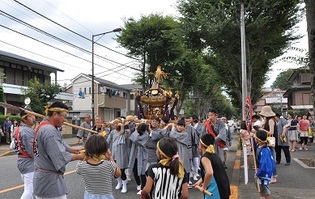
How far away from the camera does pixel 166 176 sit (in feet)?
12.6

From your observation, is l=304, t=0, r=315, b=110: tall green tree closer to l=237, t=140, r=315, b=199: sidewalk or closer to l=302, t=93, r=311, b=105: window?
l=237, t=140, r=315, b=199: sidewalk

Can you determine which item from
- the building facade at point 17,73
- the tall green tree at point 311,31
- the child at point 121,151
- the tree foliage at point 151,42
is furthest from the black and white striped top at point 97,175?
the building facade at point 17,73

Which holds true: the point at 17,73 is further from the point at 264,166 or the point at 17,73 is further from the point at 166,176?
the point at 166,176

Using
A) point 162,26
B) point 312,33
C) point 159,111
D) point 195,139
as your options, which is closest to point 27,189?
point 195,139

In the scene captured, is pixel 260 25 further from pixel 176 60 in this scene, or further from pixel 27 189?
pixel 176 60

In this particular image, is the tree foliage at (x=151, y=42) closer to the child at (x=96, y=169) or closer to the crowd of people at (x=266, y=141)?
the crowd of people at (x=266, y=141)

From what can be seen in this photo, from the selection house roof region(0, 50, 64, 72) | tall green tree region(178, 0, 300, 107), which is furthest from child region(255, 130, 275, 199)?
house roof region(0, 50, 64, 72)

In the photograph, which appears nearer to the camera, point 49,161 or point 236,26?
point 49,161

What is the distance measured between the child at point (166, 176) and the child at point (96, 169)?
447 millimetres

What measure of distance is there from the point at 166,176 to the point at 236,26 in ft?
46.0

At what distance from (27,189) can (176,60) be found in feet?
89.6

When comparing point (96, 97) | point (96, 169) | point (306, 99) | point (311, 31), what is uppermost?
point (311, 31)

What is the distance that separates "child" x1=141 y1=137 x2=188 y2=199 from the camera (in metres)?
3.84

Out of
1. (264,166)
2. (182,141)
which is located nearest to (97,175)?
(264,166)
